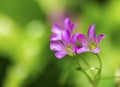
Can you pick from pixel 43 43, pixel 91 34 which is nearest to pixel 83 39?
pixel 91 34

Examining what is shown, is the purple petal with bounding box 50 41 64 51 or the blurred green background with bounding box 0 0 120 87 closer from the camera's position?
the purple petal with bounding box 50 41 64 51

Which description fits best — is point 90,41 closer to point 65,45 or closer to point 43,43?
point 65,45

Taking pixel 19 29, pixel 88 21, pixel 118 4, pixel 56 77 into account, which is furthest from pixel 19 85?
pixel 118 4

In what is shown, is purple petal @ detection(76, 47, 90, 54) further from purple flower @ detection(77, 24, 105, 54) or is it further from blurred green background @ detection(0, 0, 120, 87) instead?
blurred green background @ detection(0, 0, 120, 87)

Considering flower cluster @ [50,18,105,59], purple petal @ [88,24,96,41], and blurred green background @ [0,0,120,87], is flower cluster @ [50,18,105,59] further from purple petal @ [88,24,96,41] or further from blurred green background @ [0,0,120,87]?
blurred green background @ [0,0,120,87]

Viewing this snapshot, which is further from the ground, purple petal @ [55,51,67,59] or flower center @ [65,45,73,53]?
flower center @ [65,45,73,53]

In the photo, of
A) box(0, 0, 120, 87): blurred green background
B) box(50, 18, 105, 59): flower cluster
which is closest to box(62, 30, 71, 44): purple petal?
box(50, 18, 105, 59): flower cluster

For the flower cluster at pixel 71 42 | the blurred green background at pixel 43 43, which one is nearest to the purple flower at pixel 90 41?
the flower cluster at pixel 71 42

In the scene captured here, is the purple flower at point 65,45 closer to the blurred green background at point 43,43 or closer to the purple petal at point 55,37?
the purple petal at point 55,37
